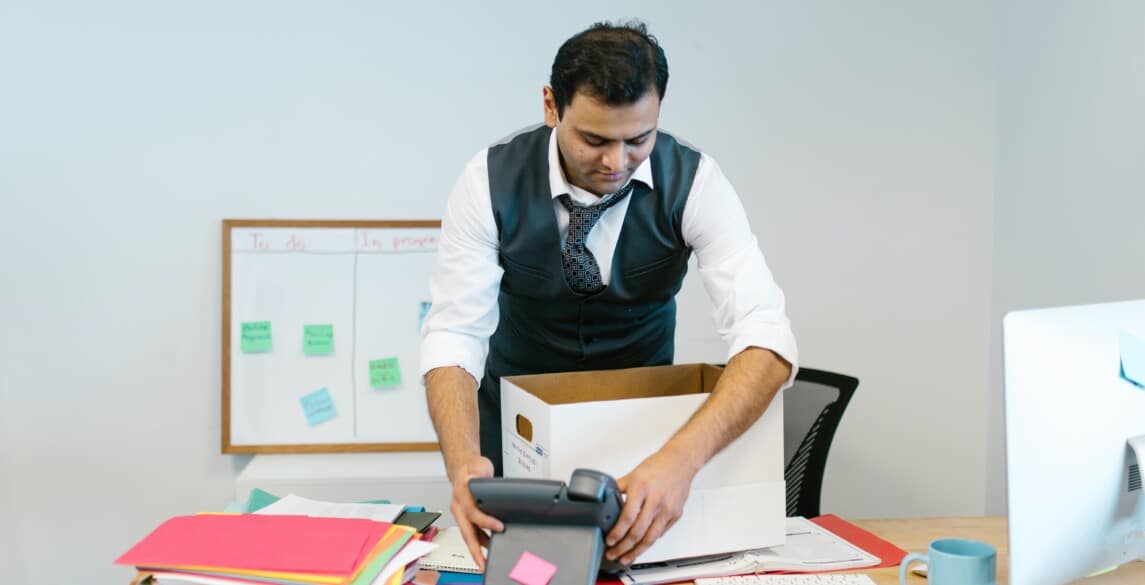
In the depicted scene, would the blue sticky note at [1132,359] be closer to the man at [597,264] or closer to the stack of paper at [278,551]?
the man at [597,264]

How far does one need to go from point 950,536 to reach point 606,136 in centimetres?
79

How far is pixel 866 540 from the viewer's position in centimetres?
140

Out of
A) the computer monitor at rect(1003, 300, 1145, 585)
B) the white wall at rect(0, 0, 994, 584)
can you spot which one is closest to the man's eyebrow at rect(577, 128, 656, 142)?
the computer monitor at rect(1003, 300, 1145, 585)

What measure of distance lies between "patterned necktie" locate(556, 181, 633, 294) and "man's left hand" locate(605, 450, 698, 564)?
0.50 metres

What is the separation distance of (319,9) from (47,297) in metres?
1.08

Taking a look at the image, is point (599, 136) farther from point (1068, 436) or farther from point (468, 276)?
point (1068, 436)

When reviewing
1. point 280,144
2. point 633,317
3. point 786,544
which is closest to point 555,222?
point 633,317

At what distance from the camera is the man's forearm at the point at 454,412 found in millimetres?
1312

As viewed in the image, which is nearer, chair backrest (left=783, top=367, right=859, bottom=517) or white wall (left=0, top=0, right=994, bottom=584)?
chair backrest (left=783, top=367, right=859, bottom=517)

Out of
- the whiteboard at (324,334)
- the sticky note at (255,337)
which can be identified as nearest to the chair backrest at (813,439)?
the whiteboard at (324,334)

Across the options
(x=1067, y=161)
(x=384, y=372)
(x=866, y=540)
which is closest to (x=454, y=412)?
(x=866, y=540)

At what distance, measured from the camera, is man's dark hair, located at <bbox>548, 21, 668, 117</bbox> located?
134cm

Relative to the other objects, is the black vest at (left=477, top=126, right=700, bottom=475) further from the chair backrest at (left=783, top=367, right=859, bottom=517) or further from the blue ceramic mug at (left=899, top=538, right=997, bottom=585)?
the blue ceramic mug at (left=899, top=538, right=997, bottom=585)

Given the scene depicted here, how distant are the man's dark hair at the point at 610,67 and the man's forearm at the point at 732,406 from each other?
41 cm
